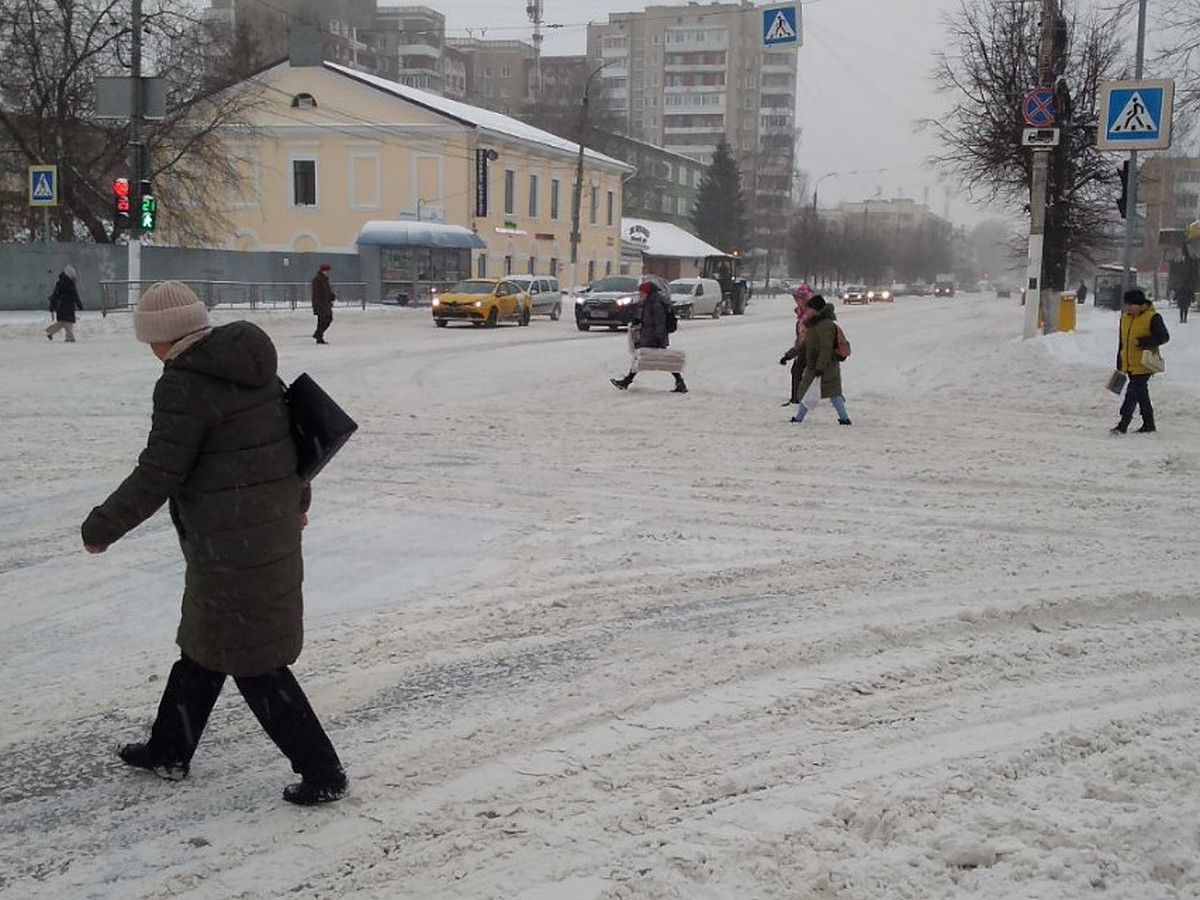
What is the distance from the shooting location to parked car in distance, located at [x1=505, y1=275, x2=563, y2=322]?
3919cm

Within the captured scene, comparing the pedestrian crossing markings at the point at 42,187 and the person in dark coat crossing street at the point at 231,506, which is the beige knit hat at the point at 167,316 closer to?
the person in dark coat crossing street at the point at 231,506

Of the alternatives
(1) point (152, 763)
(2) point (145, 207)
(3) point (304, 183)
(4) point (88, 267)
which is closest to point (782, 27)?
(2) point (145, 207)

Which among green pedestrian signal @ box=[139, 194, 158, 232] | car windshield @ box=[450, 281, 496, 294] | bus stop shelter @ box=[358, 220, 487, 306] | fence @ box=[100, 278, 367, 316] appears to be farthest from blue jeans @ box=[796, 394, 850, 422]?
bus stop shelter @ box=[358, 220, 487, 306]

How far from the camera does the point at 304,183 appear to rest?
174 feet

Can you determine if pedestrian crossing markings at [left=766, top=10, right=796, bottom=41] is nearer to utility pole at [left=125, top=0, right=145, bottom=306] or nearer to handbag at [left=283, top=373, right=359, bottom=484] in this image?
utility pole at [left=125, top=0, right=145, bottom=306]

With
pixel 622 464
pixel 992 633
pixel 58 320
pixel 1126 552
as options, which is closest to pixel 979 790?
pixel 992 633

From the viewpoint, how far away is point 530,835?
3.66 meters

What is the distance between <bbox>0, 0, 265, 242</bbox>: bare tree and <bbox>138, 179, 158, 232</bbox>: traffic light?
6681 millimetres

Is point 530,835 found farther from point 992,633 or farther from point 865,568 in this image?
point 865,568

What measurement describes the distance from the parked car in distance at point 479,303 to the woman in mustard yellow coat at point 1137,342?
22698 millimetres

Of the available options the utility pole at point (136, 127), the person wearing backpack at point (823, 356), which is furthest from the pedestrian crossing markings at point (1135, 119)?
the utility pole at point (136, 127)

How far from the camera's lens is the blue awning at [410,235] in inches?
1746

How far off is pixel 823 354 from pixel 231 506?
1001 centimetres

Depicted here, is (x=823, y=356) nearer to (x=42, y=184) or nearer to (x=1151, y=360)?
(x=1151, y=360)
